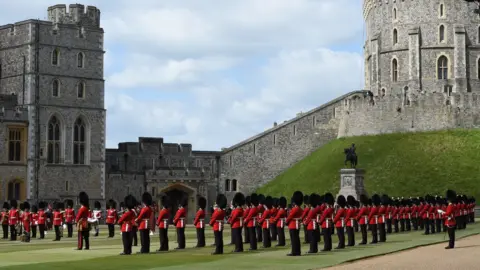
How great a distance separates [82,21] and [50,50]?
3.95 meters

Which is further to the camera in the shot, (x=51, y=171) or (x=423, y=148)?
(x=423, y=148)

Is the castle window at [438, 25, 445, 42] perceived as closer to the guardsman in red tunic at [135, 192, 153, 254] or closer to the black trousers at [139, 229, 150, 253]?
the guardsman in red tunic at [135, 192, 153, 254]

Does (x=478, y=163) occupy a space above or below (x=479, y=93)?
below

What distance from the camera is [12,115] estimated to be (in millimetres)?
74688

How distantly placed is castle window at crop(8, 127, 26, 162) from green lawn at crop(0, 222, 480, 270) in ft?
116

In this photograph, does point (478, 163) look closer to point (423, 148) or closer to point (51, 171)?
point (423, 148)

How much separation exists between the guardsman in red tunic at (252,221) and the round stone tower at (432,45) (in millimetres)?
64285

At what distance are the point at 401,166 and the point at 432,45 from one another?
20842 millimetres

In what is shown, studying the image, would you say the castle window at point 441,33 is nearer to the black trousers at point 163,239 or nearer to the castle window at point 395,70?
the castle window at point 395,70

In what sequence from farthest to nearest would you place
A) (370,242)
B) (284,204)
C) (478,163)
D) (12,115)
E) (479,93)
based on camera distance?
(479,93) < (478,163) < (12,115) < (370,242) < (284,204)

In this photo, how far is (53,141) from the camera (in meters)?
76.6

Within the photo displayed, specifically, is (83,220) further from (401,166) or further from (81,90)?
(401,166)

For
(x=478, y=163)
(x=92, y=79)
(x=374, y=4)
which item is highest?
(x=374, y=4)

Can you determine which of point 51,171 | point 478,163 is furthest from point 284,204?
point 478,163
